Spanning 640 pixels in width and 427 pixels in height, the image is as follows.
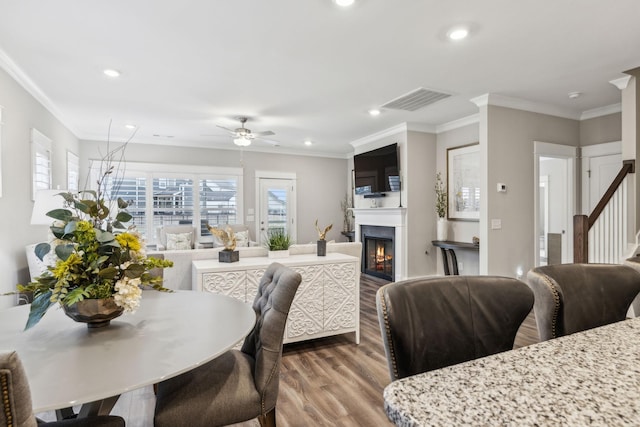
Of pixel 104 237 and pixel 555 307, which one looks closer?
pixel 555 307

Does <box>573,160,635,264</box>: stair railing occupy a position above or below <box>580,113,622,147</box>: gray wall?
below

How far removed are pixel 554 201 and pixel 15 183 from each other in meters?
7.98

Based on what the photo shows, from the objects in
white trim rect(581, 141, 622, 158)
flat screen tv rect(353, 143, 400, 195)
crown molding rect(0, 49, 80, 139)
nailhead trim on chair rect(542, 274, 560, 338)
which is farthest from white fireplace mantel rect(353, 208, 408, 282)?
crown molding rect(0, 49, 80, 139)

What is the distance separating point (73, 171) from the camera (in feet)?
18.4

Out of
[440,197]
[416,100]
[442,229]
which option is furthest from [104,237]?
[440,197]

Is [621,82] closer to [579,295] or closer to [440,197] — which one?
[440,197]

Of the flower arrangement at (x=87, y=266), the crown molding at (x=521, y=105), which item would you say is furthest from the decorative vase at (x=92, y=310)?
the crown molding at (x=521, y=105)

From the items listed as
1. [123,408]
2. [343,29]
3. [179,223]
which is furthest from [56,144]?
[343,29]

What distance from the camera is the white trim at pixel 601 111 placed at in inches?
172

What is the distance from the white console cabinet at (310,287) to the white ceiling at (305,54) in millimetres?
1825

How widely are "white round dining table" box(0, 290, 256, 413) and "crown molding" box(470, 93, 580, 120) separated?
3799 millimetres

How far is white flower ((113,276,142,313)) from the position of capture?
132 centimetres

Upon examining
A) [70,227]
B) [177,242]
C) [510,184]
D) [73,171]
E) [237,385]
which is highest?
[73,171]

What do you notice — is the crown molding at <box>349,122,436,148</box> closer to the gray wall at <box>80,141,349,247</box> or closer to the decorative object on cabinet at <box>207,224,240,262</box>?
the gray wall at <box>80,141,349,247</box>
